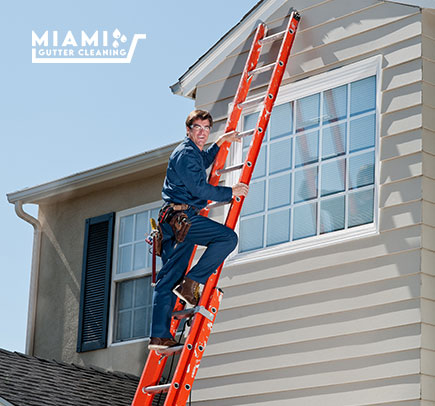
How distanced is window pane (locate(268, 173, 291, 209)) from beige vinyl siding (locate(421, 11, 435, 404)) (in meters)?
1.37

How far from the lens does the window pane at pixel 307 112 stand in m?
7.96

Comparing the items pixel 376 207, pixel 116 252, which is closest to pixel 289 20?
pixel 376 207

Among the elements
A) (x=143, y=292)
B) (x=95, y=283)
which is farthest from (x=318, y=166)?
(x=95, y=283)

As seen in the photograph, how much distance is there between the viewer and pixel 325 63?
791 centimetres

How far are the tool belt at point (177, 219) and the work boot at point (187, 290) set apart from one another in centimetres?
29

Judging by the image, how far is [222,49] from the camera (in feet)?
28.8

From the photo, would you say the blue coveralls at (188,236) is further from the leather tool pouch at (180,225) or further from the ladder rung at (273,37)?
the ladder rung at (273,37)

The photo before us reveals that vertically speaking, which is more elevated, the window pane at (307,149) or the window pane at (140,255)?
the window pane at (140,255)

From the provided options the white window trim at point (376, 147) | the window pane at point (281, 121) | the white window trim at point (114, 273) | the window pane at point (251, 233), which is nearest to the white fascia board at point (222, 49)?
the white window trim at point (376, 147)

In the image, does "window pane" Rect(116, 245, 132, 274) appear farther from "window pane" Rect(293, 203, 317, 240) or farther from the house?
"window pane" Rect(293, 203, 317, 240)

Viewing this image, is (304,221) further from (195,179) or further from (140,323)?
(140,323)

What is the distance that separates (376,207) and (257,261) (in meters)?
1.19

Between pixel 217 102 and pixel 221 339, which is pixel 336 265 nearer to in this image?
pixel 221 339

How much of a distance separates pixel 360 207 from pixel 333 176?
0.43 metres
